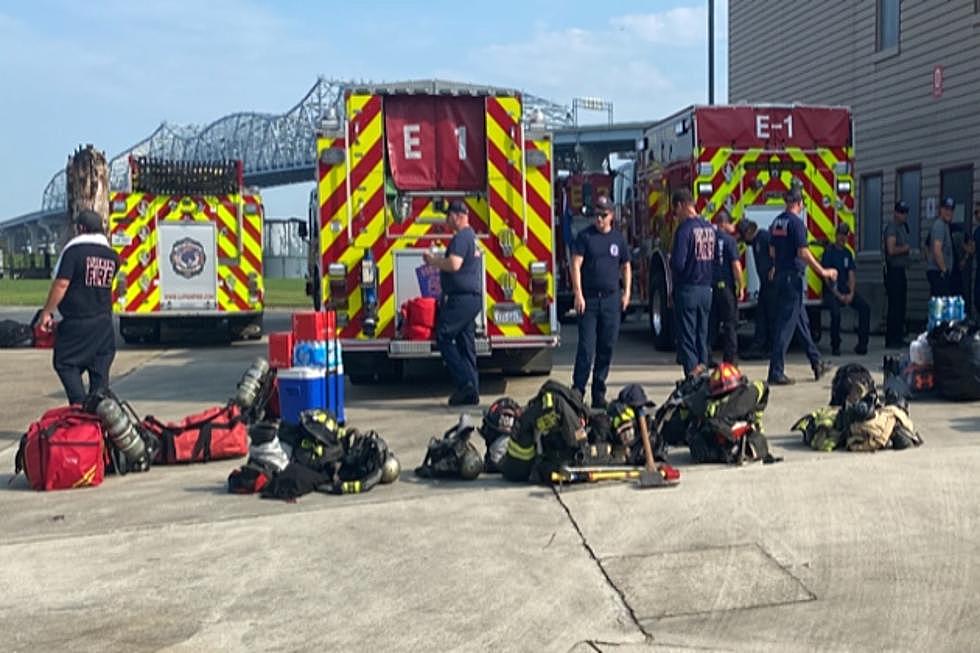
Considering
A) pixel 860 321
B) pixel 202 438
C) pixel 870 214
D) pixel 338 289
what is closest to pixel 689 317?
pixel 338 289

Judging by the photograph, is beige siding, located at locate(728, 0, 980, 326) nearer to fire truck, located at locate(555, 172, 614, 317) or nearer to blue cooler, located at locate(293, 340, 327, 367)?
fire truck, located at locate(555, 172, 614, 317)

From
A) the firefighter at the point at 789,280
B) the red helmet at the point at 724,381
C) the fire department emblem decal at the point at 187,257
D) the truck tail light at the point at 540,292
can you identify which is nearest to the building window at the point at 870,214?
the firefighter at the point at 789,280

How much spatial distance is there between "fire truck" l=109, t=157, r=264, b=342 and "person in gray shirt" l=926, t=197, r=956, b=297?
982 centimetres

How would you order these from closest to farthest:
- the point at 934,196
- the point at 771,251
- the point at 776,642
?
1. the point at 776,642
2. the point at 771,251
3. the point at 934,196

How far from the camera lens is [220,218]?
653 inches

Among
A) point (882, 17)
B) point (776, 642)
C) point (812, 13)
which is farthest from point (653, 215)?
point (776, 642)

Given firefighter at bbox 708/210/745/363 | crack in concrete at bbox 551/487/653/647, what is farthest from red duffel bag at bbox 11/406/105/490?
firefighter at bbox 708/210/745/363

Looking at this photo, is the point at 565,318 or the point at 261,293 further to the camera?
the point at 565,318

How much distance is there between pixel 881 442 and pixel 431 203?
4.89m

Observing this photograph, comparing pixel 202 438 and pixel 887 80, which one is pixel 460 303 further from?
pixel 887 80

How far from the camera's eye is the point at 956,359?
8.83 metres

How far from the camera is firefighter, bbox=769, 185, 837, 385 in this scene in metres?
10.0

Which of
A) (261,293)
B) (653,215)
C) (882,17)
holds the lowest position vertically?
(261,293)

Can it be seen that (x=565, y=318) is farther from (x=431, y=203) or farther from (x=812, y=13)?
(x=431, y=203)
